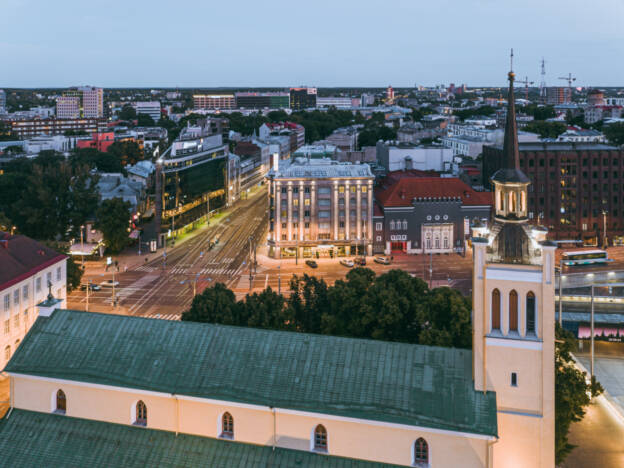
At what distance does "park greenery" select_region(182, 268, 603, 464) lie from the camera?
48.9m

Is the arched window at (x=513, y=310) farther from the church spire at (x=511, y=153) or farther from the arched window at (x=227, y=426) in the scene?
the arched window at (x=227, y=426)

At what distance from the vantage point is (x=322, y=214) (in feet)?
380

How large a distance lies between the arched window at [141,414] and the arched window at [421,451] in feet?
50.7

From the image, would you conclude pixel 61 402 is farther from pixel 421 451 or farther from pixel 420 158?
pixel 420 158

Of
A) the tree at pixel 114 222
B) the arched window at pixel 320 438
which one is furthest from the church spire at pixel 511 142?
the tree at pixel 114 222

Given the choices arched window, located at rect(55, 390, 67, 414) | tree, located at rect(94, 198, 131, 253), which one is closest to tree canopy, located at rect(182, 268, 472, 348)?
arched window, located at rect(55, 390, 67, 414)

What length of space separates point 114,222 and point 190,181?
2733 centimetres

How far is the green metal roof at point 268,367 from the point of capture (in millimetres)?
30391

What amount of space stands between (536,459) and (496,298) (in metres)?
8.72

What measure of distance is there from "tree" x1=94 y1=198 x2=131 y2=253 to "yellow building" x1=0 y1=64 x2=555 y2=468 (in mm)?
79939

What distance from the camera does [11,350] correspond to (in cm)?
6269

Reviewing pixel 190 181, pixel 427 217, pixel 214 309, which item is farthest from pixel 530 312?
pixel 190 181

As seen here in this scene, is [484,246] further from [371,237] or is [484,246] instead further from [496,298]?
[371,237]

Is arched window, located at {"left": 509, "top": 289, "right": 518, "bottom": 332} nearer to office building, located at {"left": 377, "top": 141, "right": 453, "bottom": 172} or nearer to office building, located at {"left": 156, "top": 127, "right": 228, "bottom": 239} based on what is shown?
office building, located at {"left": 156, "top": 127, "right": 228, "bottom": 239}
